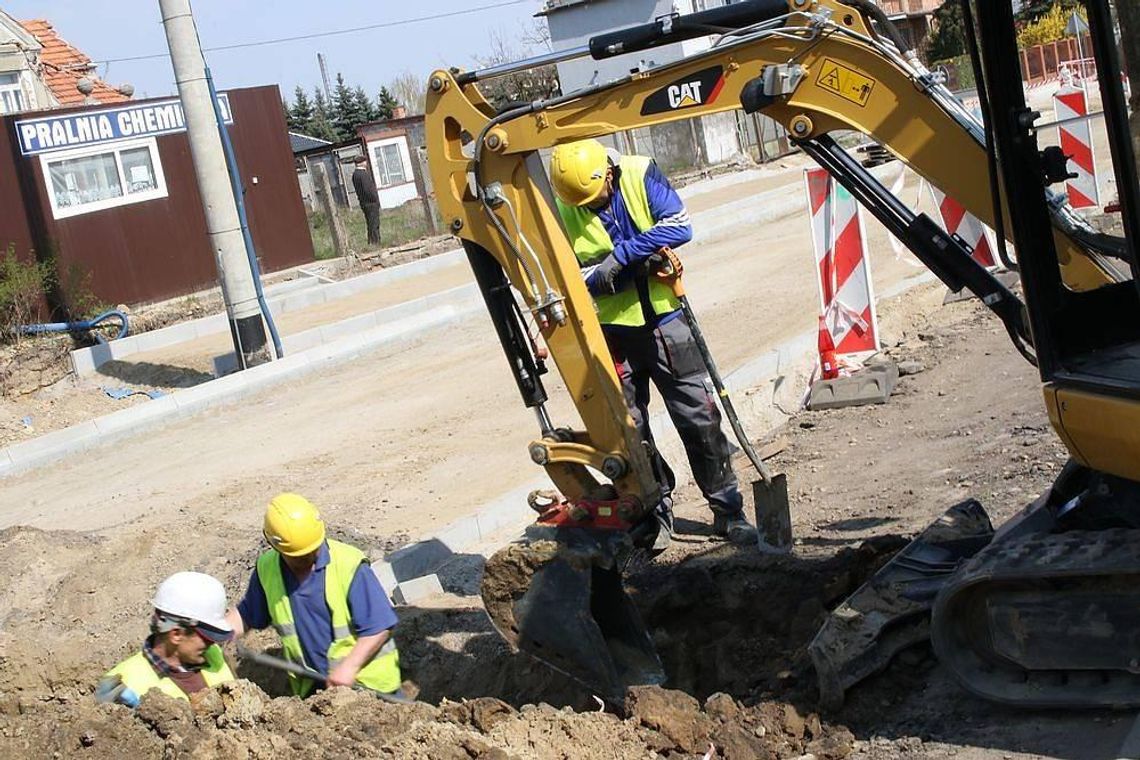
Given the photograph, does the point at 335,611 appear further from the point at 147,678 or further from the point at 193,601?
the point at 147,678

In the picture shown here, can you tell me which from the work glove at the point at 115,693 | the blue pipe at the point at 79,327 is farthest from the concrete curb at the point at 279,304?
the work glove at the point at 115,693

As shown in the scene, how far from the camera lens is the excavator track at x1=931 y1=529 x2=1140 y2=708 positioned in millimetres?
4164

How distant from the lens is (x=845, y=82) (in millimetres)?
4734

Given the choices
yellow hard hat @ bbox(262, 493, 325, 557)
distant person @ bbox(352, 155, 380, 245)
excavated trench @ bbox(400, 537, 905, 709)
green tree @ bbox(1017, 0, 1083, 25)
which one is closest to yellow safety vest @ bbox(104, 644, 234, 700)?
yellow hard hat @ bbox(262, 493, 325, 557)

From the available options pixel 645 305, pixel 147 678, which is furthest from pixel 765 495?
pixel 147 678

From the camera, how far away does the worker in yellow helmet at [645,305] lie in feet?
21.7

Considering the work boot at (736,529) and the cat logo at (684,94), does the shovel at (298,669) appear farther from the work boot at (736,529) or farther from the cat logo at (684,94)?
the cat logo at (684,94)

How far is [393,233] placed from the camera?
2492 centimetres

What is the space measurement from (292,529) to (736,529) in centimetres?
279

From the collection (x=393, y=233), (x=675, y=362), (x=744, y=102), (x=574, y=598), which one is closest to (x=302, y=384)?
(x=675, y=362)

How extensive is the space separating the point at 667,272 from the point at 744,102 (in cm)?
190

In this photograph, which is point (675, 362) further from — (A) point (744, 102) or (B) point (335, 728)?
(B) point (335, 728)

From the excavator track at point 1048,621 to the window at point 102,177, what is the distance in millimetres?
16137

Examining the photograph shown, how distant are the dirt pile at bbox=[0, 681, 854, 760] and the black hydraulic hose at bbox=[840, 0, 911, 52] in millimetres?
2515
